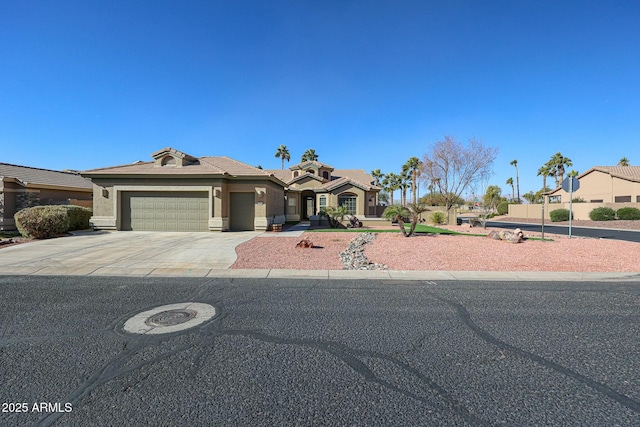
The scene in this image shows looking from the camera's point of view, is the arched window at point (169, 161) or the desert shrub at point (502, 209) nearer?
the arched window at point (169, 161)

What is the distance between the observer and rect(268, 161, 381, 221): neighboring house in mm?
25938

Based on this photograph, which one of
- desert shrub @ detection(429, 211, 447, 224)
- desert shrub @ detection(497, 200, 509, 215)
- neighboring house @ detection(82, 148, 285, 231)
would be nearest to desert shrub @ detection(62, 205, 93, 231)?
neighboring house @ detection(82, 148, 285, 231)

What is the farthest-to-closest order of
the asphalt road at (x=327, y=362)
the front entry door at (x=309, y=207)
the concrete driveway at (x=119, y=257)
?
the front entry door at (x=309, y=207) < the concrete driveway at (x=119, y=257) < the asphalt road at (x=327, y=362)

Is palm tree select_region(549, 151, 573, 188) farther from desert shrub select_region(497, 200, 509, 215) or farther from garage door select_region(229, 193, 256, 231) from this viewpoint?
garage door select_region(229, 193, 256, 231)

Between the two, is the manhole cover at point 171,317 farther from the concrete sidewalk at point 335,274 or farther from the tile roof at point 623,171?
the tile roof at point 623,171

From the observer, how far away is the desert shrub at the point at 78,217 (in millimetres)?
16328

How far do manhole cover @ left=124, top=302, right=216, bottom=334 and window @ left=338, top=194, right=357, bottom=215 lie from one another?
21.3 m

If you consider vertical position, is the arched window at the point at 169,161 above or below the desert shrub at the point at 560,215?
above

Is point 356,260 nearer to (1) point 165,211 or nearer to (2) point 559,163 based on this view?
(1) point 165,211

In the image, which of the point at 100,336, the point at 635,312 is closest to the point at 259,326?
the point at 100,336

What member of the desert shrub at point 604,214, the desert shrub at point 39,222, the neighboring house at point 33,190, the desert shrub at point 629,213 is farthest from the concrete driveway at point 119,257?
the desert shrub at point 629,213

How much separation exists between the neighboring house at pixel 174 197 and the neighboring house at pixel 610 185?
1510 inches

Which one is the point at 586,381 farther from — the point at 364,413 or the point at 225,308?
the point at 225,308

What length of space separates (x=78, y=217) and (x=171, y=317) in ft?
56.5
